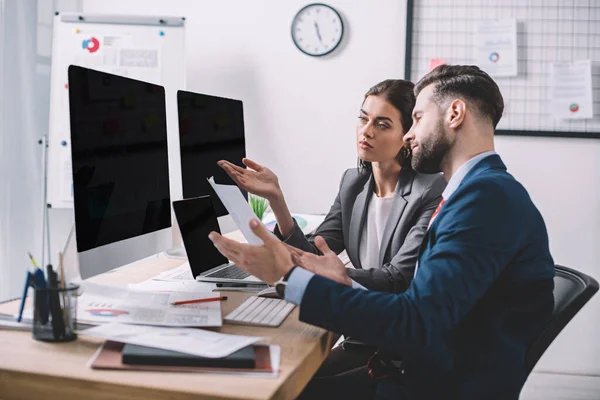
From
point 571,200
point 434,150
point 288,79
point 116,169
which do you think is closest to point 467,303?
point 434,150

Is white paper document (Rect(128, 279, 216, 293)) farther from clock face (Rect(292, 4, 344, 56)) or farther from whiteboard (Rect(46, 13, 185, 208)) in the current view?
clock face (Rect(292, 4, 344, 56))

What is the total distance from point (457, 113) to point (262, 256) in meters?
0.52

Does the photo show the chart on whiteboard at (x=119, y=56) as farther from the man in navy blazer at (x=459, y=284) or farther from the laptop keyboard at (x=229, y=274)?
the man in navy blazer at (x=459, y=284)

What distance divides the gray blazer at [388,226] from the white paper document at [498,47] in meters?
1.23

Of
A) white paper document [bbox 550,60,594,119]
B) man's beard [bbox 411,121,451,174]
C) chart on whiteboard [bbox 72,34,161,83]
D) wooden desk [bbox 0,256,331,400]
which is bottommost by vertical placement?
wooden desk [bbox 0,256,331,400]

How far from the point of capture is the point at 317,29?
3.23m

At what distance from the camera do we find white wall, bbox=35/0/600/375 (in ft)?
10.2

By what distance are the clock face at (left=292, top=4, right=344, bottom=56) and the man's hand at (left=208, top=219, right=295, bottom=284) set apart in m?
2.18

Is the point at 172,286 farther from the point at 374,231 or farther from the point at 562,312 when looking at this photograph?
the point at 562,312

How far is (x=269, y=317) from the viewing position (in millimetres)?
1327

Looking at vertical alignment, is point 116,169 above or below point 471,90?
below

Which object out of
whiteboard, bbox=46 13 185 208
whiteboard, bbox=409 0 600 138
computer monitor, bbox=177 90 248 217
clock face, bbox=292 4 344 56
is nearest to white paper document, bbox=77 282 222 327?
Result: computer monitor, bbox=177 90 248 217

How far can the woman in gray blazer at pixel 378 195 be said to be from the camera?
1.85 metres

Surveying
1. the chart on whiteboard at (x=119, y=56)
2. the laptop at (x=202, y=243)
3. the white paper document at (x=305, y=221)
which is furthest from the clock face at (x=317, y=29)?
the laptop at (x=202, y=243)
